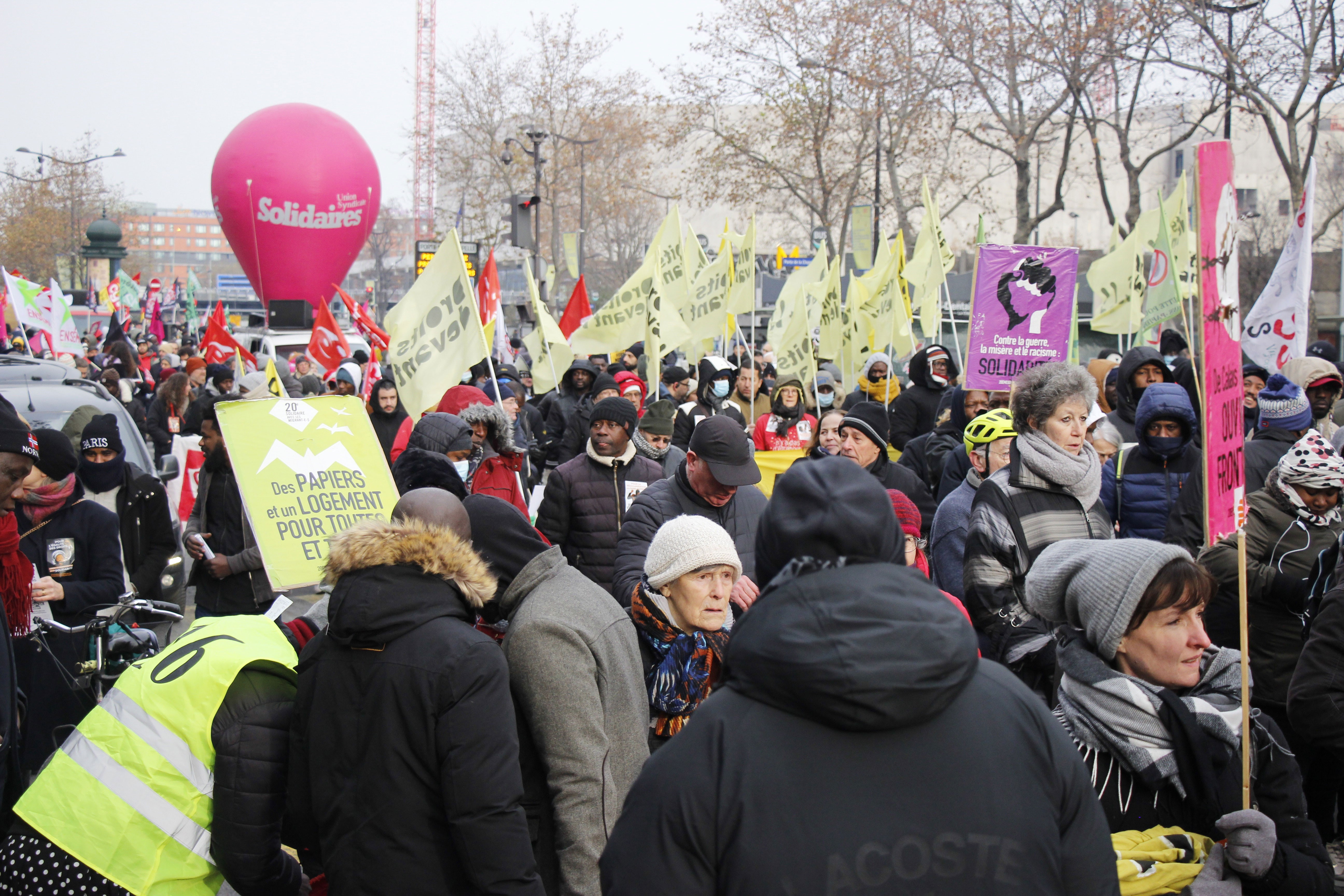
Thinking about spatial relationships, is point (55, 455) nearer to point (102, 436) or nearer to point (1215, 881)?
point (102, 436)

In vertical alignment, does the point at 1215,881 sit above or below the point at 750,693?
below

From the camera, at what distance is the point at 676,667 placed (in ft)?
11.0

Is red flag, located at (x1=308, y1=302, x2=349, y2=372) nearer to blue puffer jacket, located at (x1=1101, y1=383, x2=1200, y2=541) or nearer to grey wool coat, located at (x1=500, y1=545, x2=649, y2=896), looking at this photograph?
blue puffer jacket, located at (x1=1101, y1=383, x2=1200, y2=541)

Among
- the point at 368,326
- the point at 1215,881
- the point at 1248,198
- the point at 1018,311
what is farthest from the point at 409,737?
the point at 1248,198

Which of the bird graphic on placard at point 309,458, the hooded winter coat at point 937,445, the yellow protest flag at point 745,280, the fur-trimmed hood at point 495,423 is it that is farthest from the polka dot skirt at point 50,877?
the yellow protest flag at point 745,280

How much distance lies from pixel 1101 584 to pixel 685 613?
49.9 inches

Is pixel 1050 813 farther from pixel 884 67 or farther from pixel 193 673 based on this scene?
pixel 884 67

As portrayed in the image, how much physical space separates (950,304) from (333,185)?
21314 mm

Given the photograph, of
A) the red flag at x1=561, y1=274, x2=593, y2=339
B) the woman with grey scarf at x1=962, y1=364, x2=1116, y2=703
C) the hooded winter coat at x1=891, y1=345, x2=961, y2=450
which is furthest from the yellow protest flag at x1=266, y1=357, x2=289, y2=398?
Result: the hooded winter coat at x1=891, y1=345, x2=961, y2=450

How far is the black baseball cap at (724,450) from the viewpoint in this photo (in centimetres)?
452

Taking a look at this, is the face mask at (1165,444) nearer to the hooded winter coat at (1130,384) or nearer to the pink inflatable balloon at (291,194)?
the hooded winter coat at (1130,384)

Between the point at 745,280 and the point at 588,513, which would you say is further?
the point at 745,280

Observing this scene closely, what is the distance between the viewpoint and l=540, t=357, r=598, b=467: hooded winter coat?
10.6 metres

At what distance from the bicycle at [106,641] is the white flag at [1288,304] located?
6.50m
